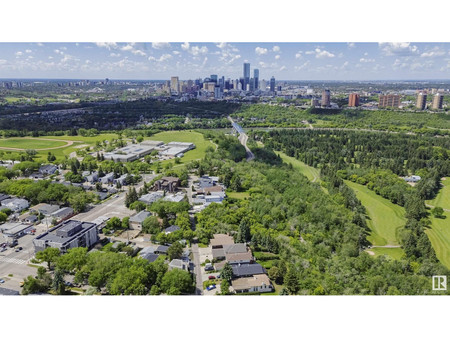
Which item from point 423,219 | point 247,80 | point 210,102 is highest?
point 247,80

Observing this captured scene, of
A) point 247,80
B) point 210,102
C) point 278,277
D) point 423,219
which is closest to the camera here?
point 278,277

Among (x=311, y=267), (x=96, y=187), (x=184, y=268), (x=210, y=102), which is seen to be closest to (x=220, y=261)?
(x=184, y=268)

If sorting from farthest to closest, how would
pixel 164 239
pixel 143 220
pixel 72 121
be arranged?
pixel 72 121, pixel 143 220, pixel 164 239

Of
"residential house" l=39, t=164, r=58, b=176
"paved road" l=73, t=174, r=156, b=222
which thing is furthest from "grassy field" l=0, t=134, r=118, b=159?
"paved road" l=73, t=174, r=156, b=222

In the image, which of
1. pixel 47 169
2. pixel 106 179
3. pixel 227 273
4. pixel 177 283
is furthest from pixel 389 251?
pixel 47 169

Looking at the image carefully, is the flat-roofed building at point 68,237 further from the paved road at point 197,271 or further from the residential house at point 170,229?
the paved road at point 197,271

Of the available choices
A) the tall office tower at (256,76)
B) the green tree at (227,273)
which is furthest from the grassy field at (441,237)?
the tall office tower at (256,76)

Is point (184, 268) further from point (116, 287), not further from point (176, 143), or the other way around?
point (176, 143)
